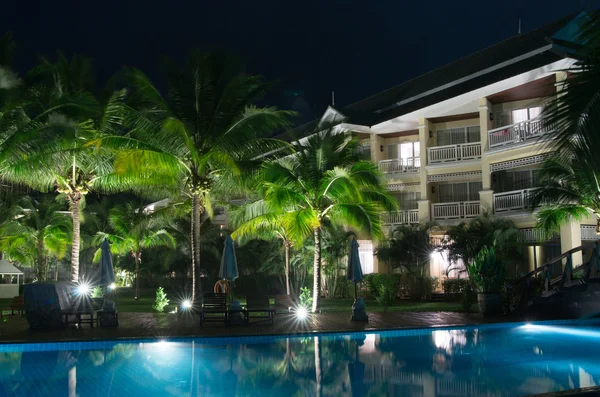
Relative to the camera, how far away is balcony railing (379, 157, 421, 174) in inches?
1172

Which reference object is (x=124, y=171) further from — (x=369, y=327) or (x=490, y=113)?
(x=490, y=113)

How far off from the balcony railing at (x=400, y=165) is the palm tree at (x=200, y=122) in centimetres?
1354

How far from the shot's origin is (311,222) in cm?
1786

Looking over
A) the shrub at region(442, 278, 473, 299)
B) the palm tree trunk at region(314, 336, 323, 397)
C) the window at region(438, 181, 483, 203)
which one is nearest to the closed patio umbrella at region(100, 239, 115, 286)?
the palm tree trunk at region(314, 336, 323, 397)

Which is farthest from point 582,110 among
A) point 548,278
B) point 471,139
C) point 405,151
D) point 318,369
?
point 405,151

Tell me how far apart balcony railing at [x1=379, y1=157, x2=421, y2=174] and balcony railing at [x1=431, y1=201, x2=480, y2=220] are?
8.69ft

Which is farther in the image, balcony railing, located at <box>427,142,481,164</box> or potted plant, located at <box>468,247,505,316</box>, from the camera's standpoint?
balcony railing, located at <box>427,142,481,164</box>

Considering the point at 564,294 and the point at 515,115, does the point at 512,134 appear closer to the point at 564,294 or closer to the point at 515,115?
the point at 515,115

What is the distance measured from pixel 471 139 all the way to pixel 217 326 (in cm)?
1795

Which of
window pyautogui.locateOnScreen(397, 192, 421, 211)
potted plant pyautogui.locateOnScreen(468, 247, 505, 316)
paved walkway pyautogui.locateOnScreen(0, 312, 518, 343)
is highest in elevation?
window pyautogui.locateOnScreen(397, 192, 421, 211)

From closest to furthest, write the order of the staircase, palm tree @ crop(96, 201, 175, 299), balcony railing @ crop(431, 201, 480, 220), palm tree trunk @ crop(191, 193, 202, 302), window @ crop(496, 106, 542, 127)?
the staircase → palm tree trunk @ crop(191, 193, 202, 302) → window @ crop(496, 106, 542, 127) → balcony railing @ crop(431, 201, 480, 220) → palm tree @ crop(96, 201, 175, 299)

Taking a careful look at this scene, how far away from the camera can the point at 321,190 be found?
58.6ft

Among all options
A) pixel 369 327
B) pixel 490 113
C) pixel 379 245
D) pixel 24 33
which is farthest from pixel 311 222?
pixel 24 33

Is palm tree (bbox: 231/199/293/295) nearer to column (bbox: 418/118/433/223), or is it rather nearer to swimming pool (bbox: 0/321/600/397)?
swimming pool (bbox: 0/321/600/397)
